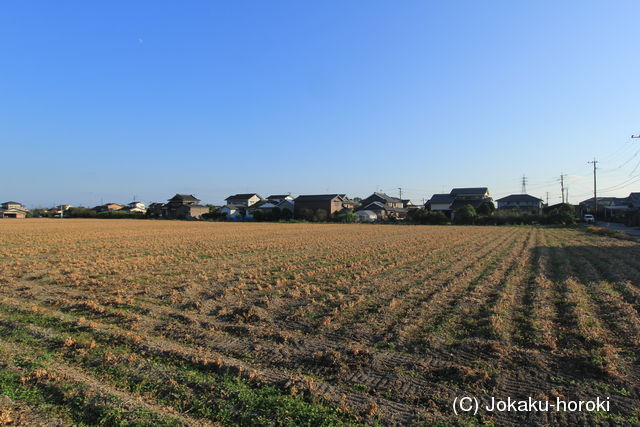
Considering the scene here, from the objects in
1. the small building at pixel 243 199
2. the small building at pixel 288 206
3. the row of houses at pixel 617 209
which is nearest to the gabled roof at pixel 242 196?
the small building at pixel 243 199

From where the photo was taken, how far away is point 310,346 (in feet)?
15.3

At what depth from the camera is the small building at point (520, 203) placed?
188 feet

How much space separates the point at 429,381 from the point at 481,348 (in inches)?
49.0

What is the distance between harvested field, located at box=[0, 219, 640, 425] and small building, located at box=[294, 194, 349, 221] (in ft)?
152

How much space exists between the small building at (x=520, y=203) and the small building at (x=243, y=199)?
51.4m

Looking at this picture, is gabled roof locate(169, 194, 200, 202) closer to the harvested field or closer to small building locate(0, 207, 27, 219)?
small building locate(0, 207, 27, 219)

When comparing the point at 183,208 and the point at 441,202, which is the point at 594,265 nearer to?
the point at 441,202

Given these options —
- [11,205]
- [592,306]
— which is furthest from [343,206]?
[11,205]

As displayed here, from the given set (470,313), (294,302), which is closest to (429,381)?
(470,313)

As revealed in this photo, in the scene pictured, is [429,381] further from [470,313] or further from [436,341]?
[470,313]

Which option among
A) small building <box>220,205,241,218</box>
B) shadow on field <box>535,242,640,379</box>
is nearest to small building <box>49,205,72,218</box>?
small building <box>220,205,241,218</box>

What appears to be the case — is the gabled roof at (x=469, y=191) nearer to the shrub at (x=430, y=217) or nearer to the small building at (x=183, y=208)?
the shrub at (x=430, y=217)

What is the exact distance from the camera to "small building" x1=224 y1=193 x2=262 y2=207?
261 feet

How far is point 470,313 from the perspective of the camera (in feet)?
19.8
